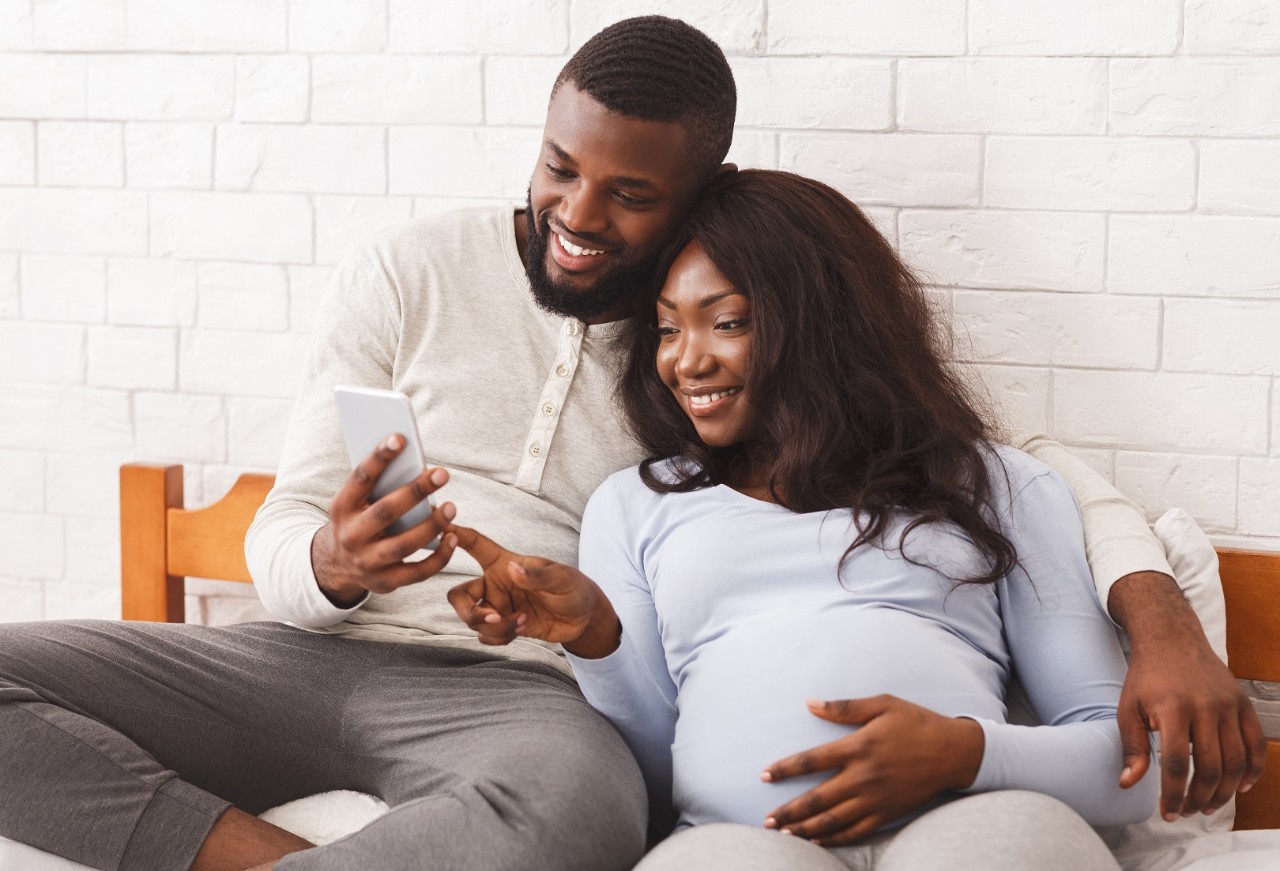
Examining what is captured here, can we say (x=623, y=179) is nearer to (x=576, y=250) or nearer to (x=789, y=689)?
(x=576, y=250)

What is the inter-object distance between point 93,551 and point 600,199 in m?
1.00

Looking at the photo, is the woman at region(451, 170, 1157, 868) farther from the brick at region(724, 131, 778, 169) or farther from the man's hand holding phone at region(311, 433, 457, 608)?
the brick at region(724, 131, 778, 169)

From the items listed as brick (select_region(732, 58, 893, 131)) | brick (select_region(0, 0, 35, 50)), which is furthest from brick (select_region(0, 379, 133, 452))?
brick (select_region(732, 58, 893, 131))

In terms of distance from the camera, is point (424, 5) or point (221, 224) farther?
point (221, 224)

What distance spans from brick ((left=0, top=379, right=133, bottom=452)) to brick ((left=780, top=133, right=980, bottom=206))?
1.03 m

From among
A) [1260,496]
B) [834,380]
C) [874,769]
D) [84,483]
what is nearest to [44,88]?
[84,483]

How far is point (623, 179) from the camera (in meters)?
1.28

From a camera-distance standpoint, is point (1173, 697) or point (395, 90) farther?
point (395, 90)

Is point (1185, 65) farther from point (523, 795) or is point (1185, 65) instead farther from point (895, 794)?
point (523, 795)

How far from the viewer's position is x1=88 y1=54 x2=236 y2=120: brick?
1631mm

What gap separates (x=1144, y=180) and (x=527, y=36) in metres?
0.78

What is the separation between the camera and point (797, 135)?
4.82ft

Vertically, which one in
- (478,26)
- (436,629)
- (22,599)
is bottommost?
(22,599)

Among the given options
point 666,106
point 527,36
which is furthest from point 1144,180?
point 527,36
